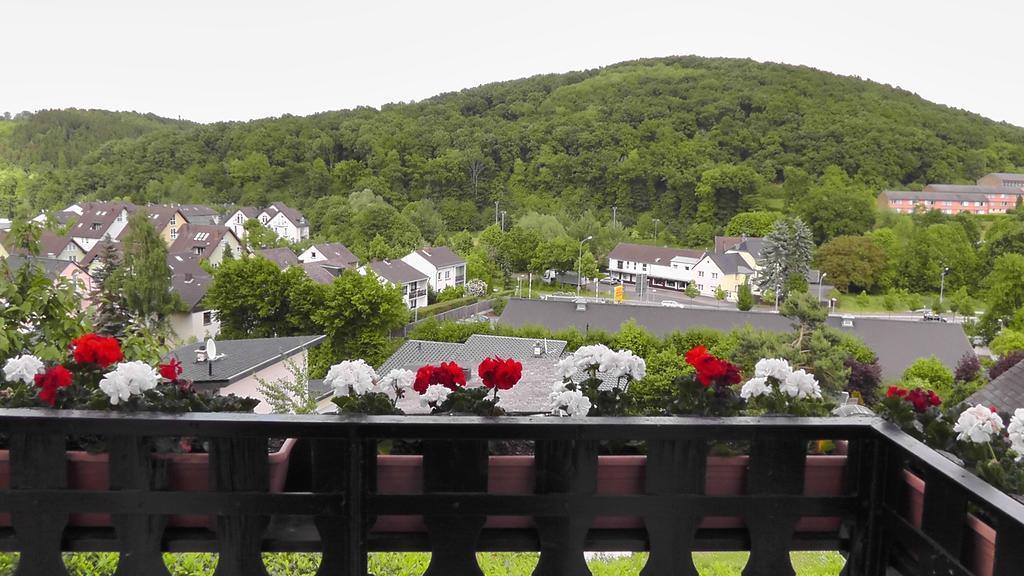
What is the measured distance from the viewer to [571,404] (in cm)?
147

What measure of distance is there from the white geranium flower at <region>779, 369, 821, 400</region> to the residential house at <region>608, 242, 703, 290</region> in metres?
29.5

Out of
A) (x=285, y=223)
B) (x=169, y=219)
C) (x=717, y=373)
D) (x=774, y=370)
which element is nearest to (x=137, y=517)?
(x=717, y=373)

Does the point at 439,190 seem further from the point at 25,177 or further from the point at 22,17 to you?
the point at 22,17

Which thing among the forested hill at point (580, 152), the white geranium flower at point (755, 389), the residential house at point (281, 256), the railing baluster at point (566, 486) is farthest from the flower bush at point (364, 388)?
the forested hill at point (580, 152)

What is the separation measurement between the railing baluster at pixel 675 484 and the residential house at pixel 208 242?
30.1 m

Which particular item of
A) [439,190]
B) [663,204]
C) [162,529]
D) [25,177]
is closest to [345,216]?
[439,190]

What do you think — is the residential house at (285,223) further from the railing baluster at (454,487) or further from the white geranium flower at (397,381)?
the railing baluster at (454,487)

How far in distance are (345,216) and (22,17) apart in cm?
3229

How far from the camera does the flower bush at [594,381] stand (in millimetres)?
1466

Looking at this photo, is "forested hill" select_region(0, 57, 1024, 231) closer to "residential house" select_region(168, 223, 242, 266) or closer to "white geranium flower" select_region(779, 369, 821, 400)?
"residential house" select_region(168, 223, 242, 266)

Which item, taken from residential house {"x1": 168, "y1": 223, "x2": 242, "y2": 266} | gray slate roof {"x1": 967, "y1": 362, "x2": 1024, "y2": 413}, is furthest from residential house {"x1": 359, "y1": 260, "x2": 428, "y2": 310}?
gray slate roof {"x1": 967, "y1": 362, "x2": 1024, "y2": 413}

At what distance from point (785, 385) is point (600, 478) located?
0.48 m

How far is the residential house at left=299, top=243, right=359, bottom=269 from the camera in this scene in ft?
94.3

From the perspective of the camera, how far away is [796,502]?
139cm
